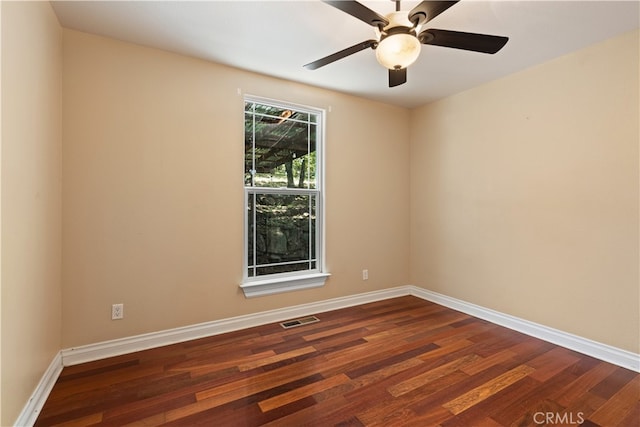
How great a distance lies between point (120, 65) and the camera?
2.38 metres

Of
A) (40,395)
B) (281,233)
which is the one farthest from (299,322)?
(40,395)

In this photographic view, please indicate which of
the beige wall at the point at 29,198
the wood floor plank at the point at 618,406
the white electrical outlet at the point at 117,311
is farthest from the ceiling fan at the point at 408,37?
the white electrical outlet at the point at 117,311

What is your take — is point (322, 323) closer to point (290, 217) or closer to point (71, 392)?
point (290, 217)

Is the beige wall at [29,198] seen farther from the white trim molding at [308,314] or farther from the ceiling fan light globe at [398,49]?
the ceiling fan light globe at [398,49]

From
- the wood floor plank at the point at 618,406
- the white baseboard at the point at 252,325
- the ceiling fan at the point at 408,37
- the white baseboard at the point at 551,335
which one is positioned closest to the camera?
the ceiling fan at the point at 408,37

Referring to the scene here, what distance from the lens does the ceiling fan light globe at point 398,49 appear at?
5.43 ft

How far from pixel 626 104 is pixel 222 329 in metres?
3.75

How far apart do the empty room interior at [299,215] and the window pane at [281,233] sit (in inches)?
1.0

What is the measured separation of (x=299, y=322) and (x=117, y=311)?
1.59 m

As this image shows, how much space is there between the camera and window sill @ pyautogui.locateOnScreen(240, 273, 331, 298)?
294 centimetres

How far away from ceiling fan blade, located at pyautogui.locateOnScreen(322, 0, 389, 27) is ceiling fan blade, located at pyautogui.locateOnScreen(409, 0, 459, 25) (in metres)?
0.15

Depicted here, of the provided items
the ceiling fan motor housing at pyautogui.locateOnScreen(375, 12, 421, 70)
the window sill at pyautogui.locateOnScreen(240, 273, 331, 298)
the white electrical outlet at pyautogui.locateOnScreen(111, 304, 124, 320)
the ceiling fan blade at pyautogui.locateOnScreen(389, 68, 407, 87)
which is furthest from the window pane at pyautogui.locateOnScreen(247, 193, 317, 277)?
the ceiling fan motor housing at pyautogui.locateOnScreen(375, 12, 421, 70)

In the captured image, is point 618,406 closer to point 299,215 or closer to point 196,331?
point 299,215

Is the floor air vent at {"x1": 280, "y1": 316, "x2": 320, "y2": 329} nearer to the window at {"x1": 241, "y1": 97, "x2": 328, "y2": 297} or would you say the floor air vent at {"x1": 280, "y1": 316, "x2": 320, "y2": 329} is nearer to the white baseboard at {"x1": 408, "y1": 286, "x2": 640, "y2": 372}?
the window at {"x1": 241, "y1": 97, "x2": 328, "y2": 297}
